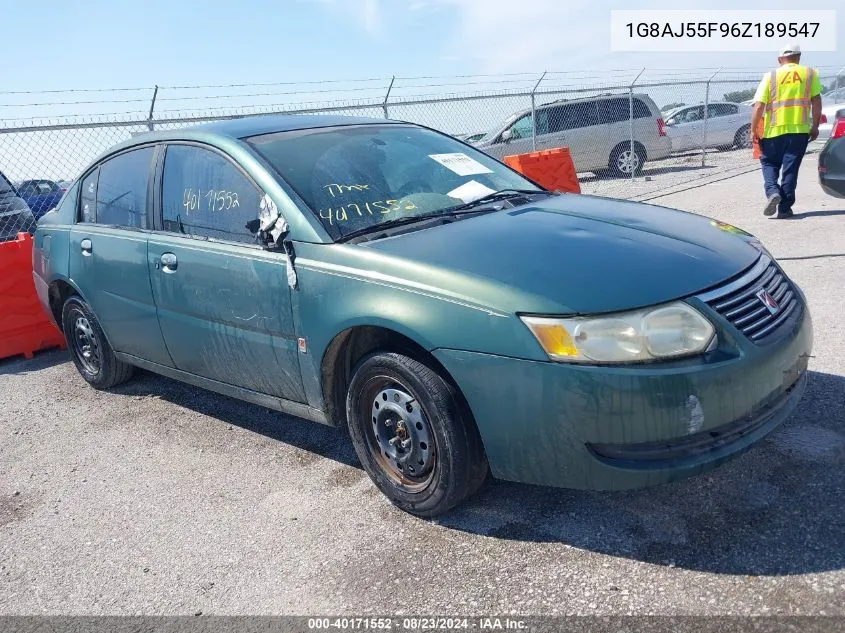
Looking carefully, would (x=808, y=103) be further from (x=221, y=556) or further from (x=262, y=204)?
(x=221, y=556)

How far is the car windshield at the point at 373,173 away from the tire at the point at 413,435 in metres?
0.68

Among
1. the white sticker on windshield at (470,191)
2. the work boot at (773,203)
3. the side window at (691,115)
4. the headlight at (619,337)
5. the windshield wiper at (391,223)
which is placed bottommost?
the work boot at (773,203)

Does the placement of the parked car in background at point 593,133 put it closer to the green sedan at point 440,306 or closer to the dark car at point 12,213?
the dark car at point 12,213

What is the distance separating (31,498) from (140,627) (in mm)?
1466

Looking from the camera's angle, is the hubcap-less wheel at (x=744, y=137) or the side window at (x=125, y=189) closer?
the side window at (x=125, y=189)

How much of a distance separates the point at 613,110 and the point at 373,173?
13.4 metres

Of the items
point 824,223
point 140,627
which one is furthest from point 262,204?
point 824,223

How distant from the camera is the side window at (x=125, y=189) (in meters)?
4.18

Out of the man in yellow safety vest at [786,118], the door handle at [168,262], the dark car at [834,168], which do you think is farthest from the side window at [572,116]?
the door handle at [168,262]

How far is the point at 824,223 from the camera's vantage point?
7965mm

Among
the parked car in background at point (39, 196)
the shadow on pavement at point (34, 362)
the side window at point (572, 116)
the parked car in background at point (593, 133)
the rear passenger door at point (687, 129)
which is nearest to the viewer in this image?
the shadow on pavement at point (34, 362)

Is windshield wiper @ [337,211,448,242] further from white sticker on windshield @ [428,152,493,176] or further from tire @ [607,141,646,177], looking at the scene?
tire @ [607,141,646,177]

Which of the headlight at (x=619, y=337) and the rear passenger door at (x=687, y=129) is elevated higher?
the headlight at (x=619, y=337)

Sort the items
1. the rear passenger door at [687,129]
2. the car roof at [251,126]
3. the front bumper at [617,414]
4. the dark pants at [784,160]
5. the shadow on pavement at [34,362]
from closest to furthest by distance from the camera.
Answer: the front bumper at [617,414] → the car roof at [251,126] → the shadow on pavement at [34,362] → the dark pants at [784,160] → the rear passenger door at [687,129]
